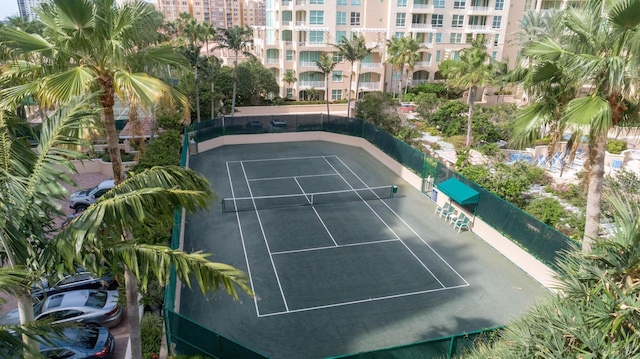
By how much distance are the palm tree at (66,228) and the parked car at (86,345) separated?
18.5ft

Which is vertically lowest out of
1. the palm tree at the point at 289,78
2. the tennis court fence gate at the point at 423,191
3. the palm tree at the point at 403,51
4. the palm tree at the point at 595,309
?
the tennis court fence gate at the point at 423,191

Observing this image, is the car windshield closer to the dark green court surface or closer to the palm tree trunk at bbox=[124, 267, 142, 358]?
the dark green court surface

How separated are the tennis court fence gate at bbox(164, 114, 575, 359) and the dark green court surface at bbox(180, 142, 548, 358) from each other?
4.34ft

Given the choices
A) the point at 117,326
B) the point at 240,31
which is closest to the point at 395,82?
the point at 240,31

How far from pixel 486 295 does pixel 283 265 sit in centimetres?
779

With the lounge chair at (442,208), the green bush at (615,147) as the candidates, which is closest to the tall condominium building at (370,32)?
the green bush at (615,147)

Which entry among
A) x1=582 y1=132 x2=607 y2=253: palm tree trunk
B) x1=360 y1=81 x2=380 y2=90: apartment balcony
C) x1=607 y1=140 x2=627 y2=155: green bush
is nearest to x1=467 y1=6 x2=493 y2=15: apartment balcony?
x1=360 y1=81 x2=380 y2=90: apartment balcony

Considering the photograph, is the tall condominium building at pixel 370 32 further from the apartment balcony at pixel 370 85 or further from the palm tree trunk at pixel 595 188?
the palm tree trunk at pixel 595 188

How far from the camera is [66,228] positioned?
19.4 ft

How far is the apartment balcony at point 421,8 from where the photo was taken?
56000 millimetres

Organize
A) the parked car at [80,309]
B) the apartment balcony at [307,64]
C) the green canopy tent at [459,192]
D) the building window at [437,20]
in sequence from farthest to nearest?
the building window at [437,20] < the apartment balcony at [307,64] < the green canopy tent at [459,192] < the parked car at [80,309]

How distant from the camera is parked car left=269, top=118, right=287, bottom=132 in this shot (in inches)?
1425

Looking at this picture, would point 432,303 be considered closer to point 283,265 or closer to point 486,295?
point 486,295

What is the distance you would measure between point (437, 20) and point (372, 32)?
949 cm
